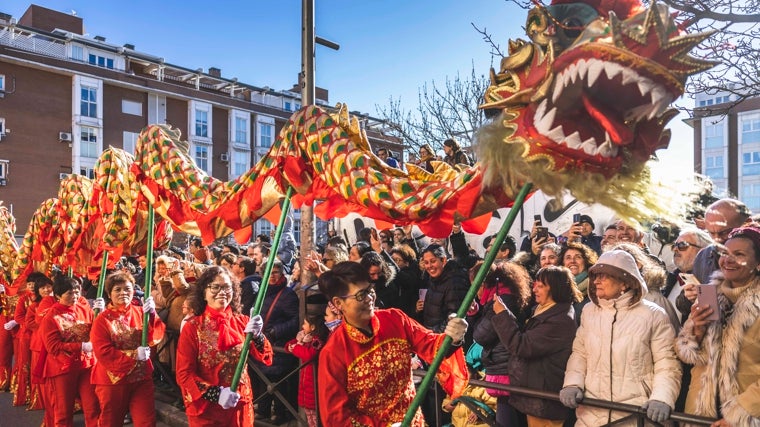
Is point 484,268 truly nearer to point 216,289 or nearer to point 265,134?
point 216,289

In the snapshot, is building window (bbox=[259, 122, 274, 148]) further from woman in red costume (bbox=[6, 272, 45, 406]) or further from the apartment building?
woman in red costume (bbox=[6, 272, 45, 406])

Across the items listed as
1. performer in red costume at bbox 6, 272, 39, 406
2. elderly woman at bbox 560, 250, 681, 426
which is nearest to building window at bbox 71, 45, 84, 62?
performer in red costume at bbox 6, 272, 39, 406

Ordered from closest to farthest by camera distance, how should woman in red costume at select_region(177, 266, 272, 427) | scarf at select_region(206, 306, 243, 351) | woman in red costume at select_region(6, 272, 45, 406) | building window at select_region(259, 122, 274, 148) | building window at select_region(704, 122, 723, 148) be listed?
woman in red costume at select_region(177, 266, 272, 427)
scarf at select_region(206, 306, 243, 351)
woman in red costume at select_region(6, 272, 45, 406)
building window at select_region(704, 122, 723, 148)
building window at select_region(259, 122, 274, 148)

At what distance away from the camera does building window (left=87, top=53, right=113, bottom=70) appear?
113 ft

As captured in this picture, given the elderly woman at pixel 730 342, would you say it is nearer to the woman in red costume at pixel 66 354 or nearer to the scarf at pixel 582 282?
the scarf at pixel 582 282

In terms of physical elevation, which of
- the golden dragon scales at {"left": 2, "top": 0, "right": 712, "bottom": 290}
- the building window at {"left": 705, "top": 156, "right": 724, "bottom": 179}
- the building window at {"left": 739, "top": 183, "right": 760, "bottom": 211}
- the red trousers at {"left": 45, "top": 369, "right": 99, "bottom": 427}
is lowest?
the red trousers at {"left": 45, "top": 369, "right": 99, "bottom": 427}

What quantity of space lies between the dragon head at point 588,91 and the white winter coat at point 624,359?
69.8 inches

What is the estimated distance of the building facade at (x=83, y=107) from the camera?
30.0 meters

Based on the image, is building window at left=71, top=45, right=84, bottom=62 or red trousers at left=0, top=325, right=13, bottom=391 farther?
building window at left=71, top=45, right=84, bottom=62

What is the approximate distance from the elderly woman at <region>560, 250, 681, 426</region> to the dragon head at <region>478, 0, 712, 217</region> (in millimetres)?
1759

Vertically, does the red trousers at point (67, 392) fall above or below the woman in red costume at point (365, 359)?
below

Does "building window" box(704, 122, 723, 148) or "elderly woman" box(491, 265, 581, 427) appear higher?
"building window" box(704, 122, 723, 148)

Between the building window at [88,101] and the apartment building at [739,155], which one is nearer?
the building window at [88,101]

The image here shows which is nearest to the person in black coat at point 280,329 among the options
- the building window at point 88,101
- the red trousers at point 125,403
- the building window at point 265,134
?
the red trousers at point 125,403
